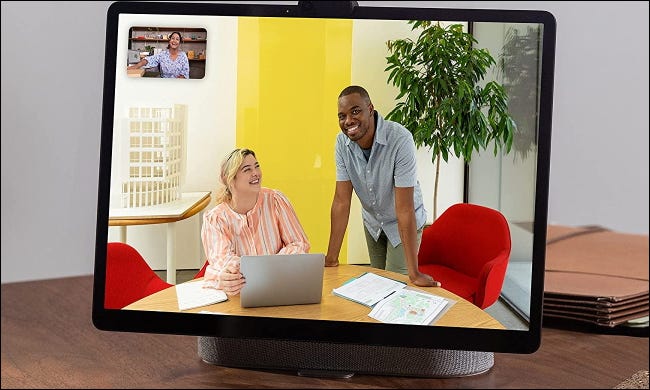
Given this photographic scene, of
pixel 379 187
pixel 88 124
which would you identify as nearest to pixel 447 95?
pixel 379 187

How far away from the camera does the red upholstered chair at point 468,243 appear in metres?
0.91

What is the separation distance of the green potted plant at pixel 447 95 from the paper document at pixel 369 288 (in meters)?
0.10

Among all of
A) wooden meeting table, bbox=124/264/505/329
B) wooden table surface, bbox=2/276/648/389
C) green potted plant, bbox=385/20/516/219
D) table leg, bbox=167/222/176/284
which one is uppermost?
green potted plant, bbox=385/20/516/219

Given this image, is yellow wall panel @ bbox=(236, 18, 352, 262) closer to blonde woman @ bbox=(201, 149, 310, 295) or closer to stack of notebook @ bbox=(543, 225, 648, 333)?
blonde woman @ bbox=(201, 149, 310, 295)

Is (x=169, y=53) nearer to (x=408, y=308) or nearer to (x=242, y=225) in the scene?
(x=242, y=225)

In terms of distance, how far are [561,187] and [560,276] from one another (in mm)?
1055

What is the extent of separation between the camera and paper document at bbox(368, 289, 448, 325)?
0.91 metres

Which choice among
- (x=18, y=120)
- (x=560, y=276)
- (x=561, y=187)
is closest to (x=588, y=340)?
(x=560, y=276)

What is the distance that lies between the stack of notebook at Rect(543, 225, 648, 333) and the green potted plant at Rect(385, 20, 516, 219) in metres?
0.38

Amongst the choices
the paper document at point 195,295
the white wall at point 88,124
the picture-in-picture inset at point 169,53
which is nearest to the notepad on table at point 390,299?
the paper document at point 195,295

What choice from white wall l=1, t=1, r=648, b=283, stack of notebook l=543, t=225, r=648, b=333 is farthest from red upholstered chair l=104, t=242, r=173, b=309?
white wall l=1, t=1, r=648, b=283

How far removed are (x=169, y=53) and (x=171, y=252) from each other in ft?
0.77

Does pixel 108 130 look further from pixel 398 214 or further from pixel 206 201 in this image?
pixel 398 214

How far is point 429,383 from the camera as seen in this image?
928mm
